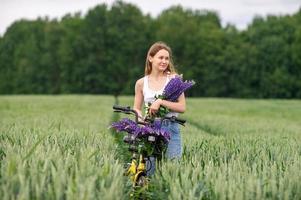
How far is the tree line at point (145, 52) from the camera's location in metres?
78.2

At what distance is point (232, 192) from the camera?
4.44m

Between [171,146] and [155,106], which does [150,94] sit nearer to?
[155,106]

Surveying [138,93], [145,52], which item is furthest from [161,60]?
[145,52]

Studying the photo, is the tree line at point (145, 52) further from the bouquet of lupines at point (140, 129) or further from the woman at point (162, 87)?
the bouquet of lupines at point (140, 129)

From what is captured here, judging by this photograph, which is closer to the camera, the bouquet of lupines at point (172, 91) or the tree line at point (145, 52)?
the bouquet of lupines at point (172, 91)

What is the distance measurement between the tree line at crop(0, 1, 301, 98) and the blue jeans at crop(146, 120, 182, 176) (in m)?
70.3

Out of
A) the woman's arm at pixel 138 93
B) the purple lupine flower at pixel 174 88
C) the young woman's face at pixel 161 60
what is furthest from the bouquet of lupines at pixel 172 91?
the woman's arm at pixel 138 93

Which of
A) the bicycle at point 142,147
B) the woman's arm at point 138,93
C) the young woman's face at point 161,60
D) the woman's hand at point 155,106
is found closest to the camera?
the bicycle at point 142,147

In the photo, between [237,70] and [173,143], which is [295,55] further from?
[173,143]

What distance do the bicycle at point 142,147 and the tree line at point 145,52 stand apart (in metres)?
70.7

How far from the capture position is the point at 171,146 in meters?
6.74

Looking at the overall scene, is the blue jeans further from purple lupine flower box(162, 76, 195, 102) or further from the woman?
purple lupine flower box(162, 76, 195, 102)

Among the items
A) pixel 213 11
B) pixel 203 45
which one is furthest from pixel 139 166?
pixel 213 11

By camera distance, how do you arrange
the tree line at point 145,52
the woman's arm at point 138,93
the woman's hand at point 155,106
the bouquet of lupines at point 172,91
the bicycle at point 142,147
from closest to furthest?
the bicycle at point 142,147 < the woman's hand at point 155,106 < the bouquet of lupines at point 172,91 < the woman's arm at point 138,93 < the tree line at point 145,52
